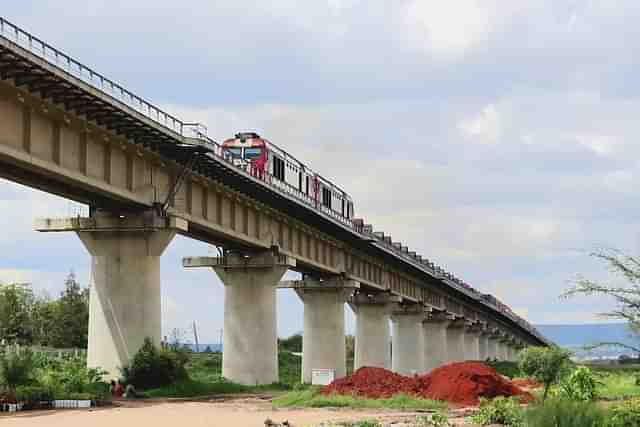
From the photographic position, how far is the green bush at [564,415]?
23.3 m

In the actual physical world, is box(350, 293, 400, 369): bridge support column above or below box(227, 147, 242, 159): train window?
below

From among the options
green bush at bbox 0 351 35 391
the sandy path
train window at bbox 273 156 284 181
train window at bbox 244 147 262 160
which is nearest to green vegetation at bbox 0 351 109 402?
green bush at bbox 0 351 35 391

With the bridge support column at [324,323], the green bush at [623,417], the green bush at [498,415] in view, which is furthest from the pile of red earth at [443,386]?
the bridge support column at [324,323]

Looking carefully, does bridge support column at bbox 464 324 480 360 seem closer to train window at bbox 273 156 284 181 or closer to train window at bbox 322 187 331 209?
train window at bbox 322 187 331 209

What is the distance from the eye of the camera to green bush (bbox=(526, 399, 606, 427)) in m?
23.3

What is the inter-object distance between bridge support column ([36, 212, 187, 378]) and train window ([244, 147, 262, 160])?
14.0 meters

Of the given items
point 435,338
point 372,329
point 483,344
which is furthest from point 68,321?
point 483,344

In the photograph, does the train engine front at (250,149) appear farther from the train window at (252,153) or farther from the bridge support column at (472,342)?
the bridge support column at (472,342)

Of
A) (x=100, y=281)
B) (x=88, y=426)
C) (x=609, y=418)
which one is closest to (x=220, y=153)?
(x=100, y=281)

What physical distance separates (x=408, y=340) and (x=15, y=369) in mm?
71884

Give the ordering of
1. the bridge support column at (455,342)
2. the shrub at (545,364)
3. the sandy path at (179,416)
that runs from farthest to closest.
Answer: the bridge support column at (455,342), the shrub at (545,364), the sandy path at (179,416)

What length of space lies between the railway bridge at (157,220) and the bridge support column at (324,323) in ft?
0.30

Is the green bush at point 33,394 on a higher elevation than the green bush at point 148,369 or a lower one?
lower

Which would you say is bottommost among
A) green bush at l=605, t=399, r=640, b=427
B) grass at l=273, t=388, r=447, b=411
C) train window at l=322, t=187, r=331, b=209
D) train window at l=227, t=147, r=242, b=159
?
grass at l=273, t=388, r=447, b=411
